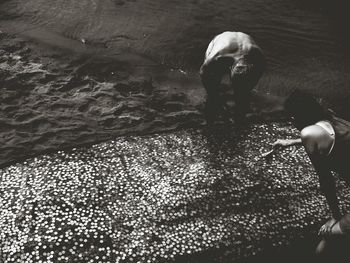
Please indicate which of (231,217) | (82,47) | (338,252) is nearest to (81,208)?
(231,217)

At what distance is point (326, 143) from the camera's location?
2428mm

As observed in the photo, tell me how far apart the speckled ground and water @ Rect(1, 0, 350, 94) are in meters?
1.77

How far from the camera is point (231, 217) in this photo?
3.19m

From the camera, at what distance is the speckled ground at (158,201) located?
2.85 meters

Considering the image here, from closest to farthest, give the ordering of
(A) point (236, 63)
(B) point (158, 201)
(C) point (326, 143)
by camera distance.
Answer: (C) point (326, 143)
(B) point (158, 201)
(A) point (236, 63)

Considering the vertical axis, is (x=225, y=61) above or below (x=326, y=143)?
above

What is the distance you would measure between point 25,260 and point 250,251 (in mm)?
1652

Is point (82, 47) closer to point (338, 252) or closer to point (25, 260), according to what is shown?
point (25, 260)

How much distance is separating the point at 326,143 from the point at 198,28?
388 centimetres

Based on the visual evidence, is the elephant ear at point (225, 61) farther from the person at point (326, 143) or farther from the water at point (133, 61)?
the person at point (326, 143)

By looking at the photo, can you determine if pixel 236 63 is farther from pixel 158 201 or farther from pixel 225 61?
pixel 158 201

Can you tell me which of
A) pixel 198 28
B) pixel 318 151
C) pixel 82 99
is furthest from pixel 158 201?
pixel 198 28

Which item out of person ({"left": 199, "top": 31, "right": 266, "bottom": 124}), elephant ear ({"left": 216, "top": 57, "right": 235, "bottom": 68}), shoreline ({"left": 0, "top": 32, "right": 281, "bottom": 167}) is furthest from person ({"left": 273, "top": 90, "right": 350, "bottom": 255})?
shoreline ({"left": 0, "top": 32, "right": 281, "bottom": 167})

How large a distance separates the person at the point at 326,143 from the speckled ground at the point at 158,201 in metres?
0.68
